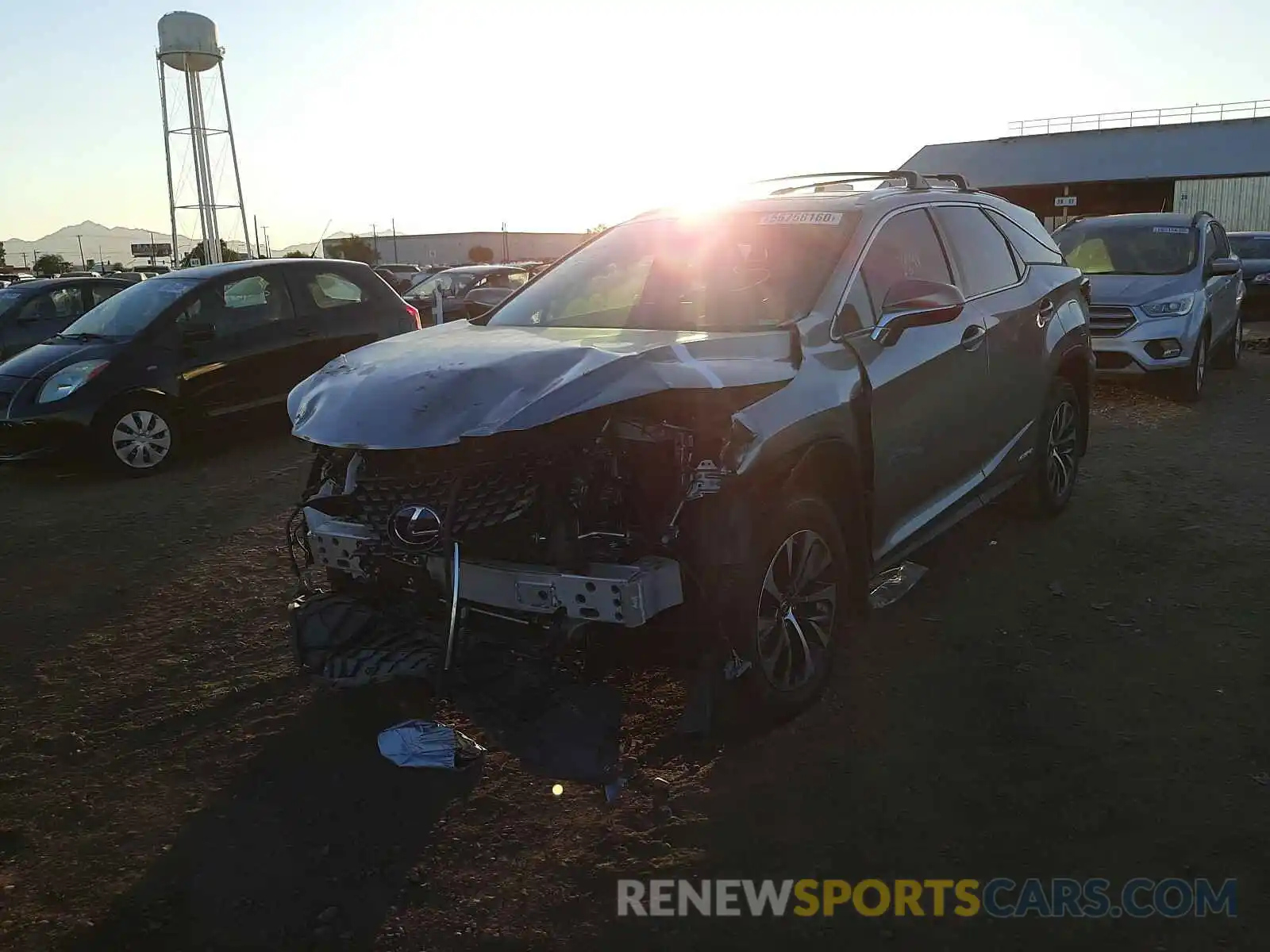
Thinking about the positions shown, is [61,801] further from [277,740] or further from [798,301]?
[798,301]

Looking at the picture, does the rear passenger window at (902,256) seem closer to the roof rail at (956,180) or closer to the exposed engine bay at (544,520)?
the roof rail at (956,180)

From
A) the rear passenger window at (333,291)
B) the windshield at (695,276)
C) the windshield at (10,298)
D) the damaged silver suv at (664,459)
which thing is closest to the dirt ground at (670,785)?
the damaged silver suv at (664,459)

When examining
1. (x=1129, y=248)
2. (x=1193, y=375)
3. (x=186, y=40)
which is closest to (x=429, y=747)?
(x=1193, y=375)

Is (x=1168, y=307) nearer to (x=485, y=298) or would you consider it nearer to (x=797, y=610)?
(x=485, y=298)

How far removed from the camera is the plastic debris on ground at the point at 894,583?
415 cm

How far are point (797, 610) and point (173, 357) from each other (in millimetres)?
6647

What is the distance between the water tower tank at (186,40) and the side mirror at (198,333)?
1603 inches

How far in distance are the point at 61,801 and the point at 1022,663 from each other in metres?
3.59

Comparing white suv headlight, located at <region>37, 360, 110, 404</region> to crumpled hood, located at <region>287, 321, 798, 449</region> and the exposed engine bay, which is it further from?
the exposed engine bay

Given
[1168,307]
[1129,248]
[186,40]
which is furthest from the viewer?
[186,40]

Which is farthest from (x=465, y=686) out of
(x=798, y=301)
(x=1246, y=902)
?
(x=1246, y=902)

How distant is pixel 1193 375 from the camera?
985cm

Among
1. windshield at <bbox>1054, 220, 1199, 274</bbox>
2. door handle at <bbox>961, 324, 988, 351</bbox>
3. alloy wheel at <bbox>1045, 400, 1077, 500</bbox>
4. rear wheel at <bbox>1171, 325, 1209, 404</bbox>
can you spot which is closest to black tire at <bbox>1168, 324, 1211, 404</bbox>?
rear wheel at <bbox>1171, 325, 1209, 404</bbox>

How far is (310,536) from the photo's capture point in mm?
3498
